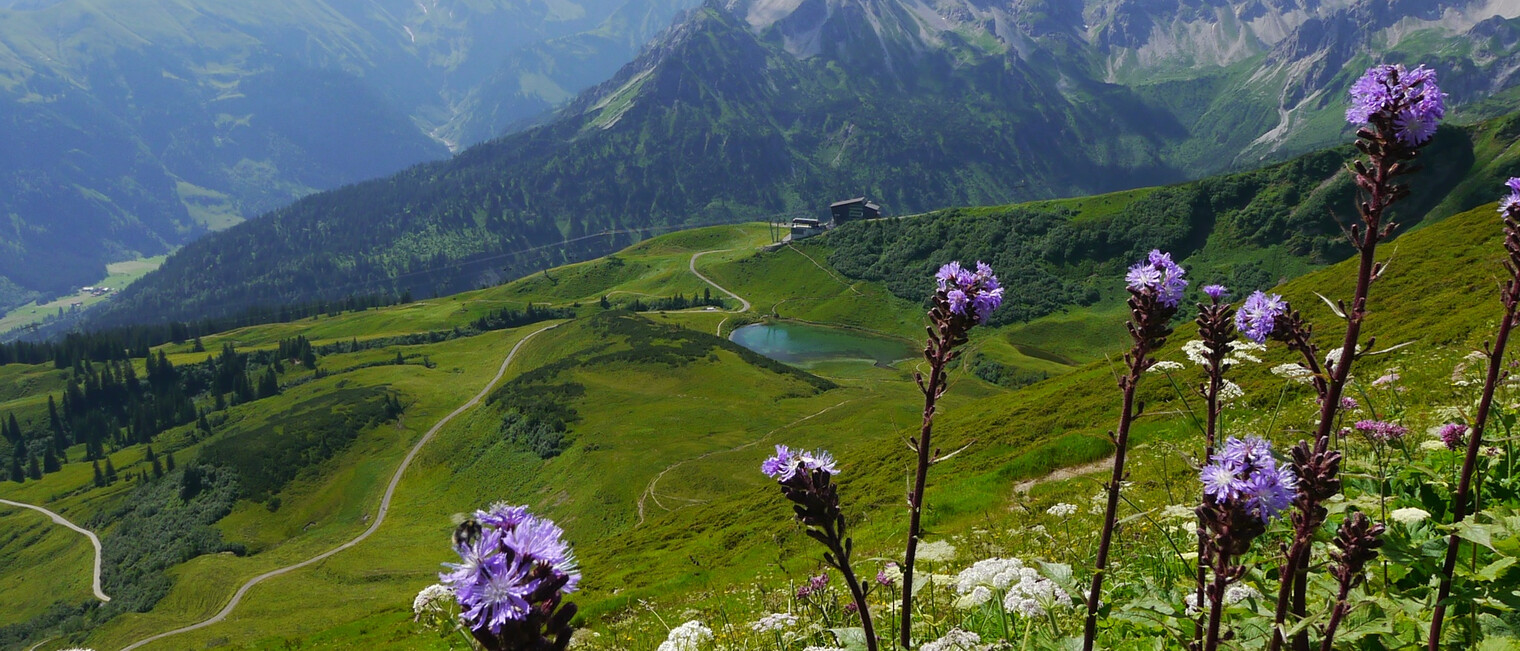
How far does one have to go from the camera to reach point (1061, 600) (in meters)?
6.08

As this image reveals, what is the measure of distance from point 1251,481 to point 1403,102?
8.89ft

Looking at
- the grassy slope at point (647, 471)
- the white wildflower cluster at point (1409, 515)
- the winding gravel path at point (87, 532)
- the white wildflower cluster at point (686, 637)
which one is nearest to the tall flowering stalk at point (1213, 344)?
the white wildflower cluster at point (1409, 515)

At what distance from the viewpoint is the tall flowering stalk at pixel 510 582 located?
2859 mm

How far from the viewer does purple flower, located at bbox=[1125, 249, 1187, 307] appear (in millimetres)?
4785

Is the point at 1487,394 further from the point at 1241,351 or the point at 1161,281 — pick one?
the point at 1241,351

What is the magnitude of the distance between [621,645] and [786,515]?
114 ft

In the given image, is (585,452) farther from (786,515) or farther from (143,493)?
(143,493)

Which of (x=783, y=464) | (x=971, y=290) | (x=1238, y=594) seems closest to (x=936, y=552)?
(x=1238, y=594)

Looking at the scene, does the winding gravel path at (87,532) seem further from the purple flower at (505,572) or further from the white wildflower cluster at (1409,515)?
the white wildflower cluster at (1409,515)

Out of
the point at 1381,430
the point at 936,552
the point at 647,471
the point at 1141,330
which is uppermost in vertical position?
the point at 1141,330

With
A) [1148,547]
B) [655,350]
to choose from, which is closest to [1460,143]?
[655,350]

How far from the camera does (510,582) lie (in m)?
2.88

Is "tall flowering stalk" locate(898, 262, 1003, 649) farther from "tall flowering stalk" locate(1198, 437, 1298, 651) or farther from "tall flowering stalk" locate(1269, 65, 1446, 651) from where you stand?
"tall flowering stalk" locate(1269, 65, 1446, 651)

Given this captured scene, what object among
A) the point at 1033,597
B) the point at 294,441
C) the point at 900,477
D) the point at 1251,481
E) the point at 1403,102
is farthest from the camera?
the point at 294,441
